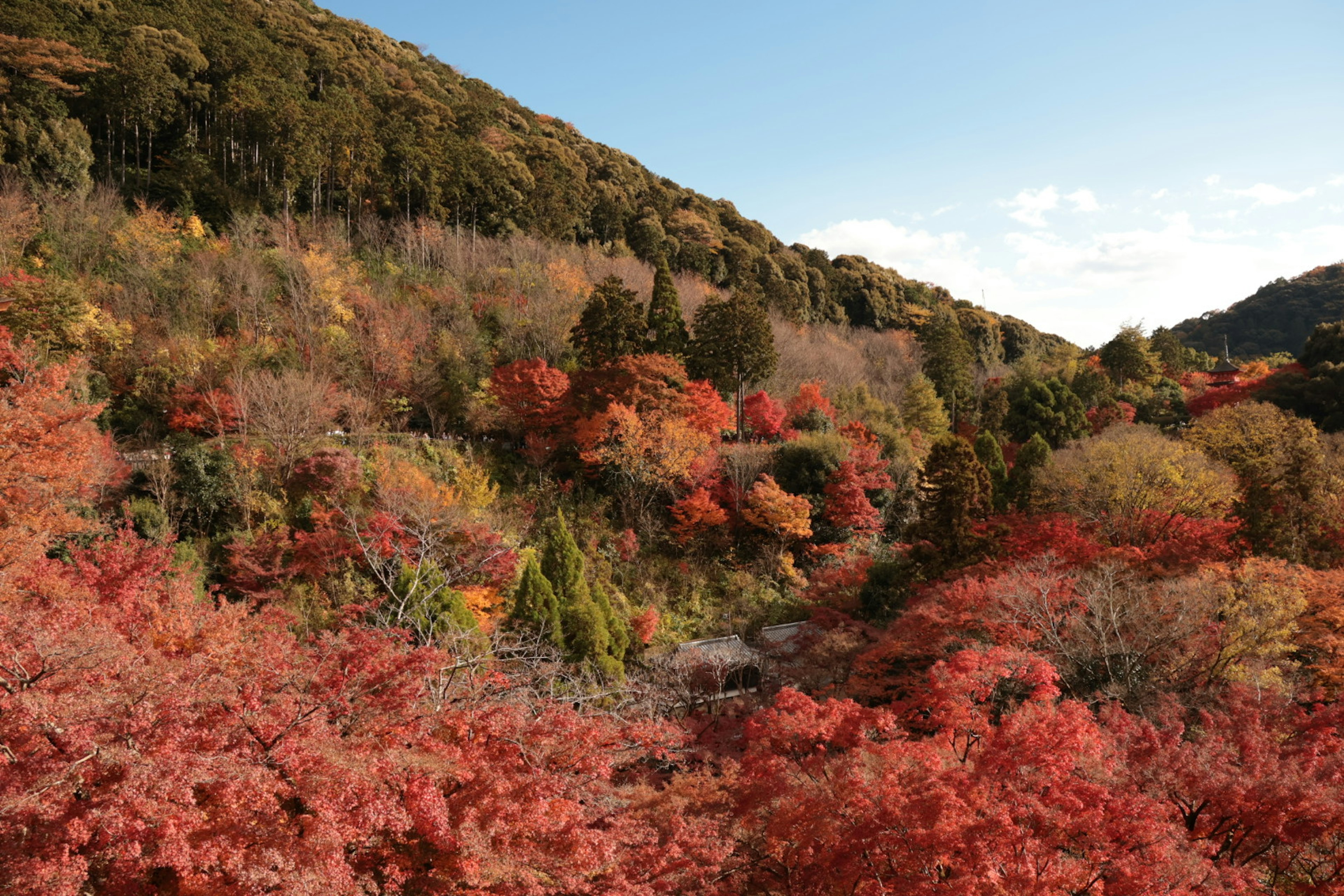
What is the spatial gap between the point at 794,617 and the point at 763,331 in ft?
38.2

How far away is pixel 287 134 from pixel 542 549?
23491 mm

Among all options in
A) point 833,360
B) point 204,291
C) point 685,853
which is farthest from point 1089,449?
point 204,291

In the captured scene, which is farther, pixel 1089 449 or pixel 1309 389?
pixel 1309 389

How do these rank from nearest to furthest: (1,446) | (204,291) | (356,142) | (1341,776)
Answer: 1. (1341,776)
2. (1,446)
3. (204,291)
4. (356,142)

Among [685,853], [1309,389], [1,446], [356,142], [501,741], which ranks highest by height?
[356,142]

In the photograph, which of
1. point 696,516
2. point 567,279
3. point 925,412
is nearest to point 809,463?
point 696,516

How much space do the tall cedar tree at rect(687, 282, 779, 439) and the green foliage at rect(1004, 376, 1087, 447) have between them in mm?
14816

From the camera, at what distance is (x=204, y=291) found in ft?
77.4

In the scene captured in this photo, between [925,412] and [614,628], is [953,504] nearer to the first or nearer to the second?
[614,628]

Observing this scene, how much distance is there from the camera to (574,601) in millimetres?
17156

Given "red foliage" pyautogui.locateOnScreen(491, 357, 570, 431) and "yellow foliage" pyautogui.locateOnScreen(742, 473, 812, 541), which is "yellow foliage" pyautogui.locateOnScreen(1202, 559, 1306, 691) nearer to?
"yellow foliage" pyautogui.locateOnScreen(742, 473, 812, 541)

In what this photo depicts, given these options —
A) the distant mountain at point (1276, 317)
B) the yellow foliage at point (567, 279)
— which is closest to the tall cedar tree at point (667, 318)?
the yellow foliage at point (567, 279)

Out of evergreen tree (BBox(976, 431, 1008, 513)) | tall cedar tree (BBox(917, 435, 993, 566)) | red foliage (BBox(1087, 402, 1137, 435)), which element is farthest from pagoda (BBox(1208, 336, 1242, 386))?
tall cedar tree (BBox(917, 435, 993, 566))

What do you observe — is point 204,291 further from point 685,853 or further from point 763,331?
point 685,853
